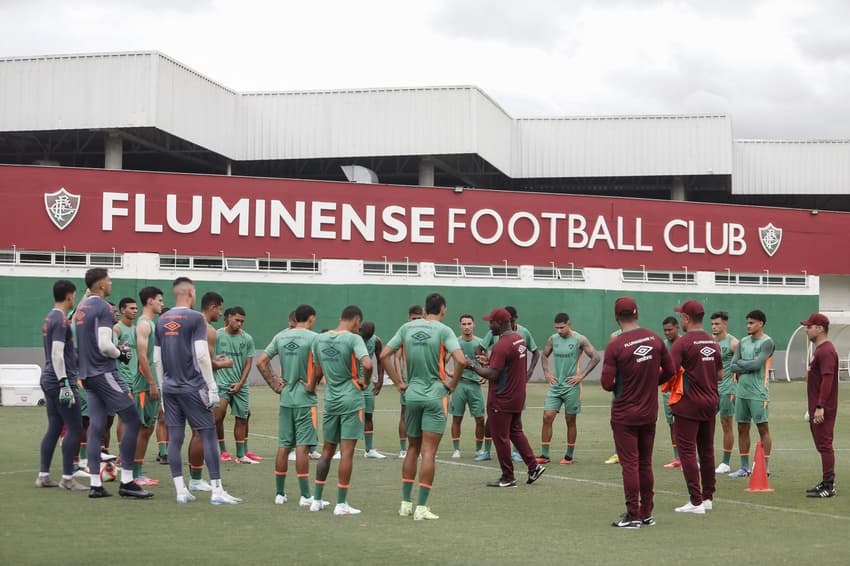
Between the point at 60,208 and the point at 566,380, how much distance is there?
25466 mm

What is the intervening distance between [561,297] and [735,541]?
31299 mm

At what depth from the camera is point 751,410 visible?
13.2 metres

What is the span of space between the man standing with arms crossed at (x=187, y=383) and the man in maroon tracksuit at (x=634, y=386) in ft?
13.0

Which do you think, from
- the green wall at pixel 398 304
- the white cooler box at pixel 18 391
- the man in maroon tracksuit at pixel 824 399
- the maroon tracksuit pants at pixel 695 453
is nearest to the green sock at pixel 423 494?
the maroon tracksuit pants at pixel 695 453

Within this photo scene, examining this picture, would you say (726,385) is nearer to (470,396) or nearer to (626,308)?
(470,396)

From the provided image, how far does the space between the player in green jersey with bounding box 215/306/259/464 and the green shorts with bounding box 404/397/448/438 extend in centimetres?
454

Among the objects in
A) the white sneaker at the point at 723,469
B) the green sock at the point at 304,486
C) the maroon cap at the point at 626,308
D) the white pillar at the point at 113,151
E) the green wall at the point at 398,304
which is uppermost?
the white pillar at the point at 113,151

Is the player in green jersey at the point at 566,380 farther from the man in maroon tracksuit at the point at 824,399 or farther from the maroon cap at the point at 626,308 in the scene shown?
the maroon cap at the point at 626,308

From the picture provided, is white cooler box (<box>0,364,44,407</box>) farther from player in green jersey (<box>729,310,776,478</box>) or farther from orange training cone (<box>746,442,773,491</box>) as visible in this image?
orange training cone (<box>746,442,773,491</box>)

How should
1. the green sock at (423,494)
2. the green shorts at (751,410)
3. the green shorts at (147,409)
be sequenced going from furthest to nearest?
the green shorts at (751,410) < the green shorts at (147,409) < the green sock at (423,494)

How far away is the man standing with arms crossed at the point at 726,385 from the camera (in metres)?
13.6

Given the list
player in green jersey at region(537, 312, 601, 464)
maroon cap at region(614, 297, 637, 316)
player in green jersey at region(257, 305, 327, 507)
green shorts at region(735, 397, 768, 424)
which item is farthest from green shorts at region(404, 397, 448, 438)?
green shorts at region(735, 397, 768, 424)

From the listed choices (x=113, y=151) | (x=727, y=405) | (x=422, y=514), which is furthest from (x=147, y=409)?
(x=113, y=151)

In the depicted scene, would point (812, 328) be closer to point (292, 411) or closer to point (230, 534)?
point (292, 411)
